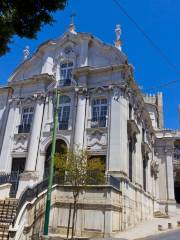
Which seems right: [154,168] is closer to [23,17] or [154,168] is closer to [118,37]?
[118,37]

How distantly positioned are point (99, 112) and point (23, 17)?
15.8 meters

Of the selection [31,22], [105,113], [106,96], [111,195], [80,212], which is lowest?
[80,212]

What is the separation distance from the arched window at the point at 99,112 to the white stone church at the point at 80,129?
84mm

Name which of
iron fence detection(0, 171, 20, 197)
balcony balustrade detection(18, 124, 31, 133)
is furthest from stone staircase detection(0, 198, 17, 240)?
balcony balustrade detection(18, 124, 31, 133)

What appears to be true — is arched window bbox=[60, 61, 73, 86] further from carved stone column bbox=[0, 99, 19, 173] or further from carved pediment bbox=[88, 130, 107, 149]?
carved pediment bbox=[88, 130, 107, 149]

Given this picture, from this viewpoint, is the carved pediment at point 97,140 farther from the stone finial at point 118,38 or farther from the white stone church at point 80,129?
the stone finial at point 118,38

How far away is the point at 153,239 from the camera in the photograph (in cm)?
1452

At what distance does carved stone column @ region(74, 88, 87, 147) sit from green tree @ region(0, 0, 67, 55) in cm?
1454

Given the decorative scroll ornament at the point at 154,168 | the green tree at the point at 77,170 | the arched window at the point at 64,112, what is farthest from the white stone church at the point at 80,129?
the decorative scroll ornament at the point at 154,168

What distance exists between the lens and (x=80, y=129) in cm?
2238

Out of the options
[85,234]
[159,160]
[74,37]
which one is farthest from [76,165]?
[159,160]

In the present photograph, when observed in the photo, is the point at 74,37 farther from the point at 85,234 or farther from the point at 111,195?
the point at 85,234

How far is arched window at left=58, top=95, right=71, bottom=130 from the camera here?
77.5 feet

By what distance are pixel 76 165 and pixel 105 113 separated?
8.30 m
